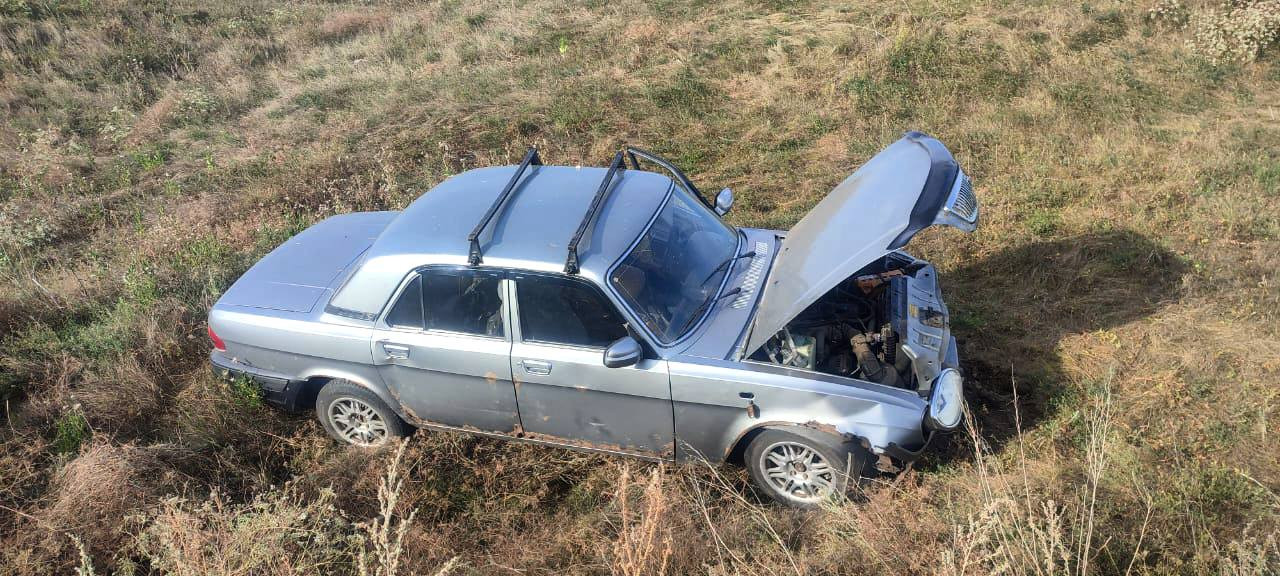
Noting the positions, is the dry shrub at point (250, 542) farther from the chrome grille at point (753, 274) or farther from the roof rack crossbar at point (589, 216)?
the chrome grille at point (753, 274)

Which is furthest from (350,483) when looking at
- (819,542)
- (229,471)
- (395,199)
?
(395,199)

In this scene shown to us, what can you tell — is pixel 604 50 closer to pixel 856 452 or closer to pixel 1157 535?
pixel 856 452

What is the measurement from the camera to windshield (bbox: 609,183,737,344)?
4277mm

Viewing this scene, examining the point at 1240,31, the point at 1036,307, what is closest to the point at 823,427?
the point at 1036,307

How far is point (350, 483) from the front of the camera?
4.91 meters

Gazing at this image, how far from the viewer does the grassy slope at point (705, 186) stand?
162 inches

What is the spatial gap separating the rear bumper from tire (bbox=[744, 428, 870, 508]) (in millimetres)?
2874

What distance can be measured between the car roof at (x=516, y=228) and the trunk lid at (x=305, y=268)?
0.39 meters

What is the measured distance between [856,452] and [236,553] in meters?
3.23

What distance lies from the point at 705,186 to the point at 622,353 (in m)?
4.67

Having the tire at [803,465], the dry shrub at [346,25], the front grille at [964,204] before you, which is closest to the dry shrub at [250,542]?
the tire at [803,465]

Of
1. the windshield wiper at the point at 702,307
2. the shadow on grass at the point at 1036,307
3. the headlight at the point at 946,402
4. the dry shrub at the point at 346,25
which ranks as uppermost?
the dry shrub at the point at 346,25

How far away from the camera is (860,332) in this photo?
4754 millimetres

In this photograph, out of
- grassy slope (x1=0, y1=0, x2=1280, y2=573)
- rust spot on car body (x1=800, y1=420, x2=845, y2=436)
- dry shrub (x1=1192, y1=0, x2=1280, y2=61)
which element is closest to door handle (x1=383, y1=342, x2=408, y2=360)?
grassy slope (x1=0, y1=0, x2=1280, y2=573)
